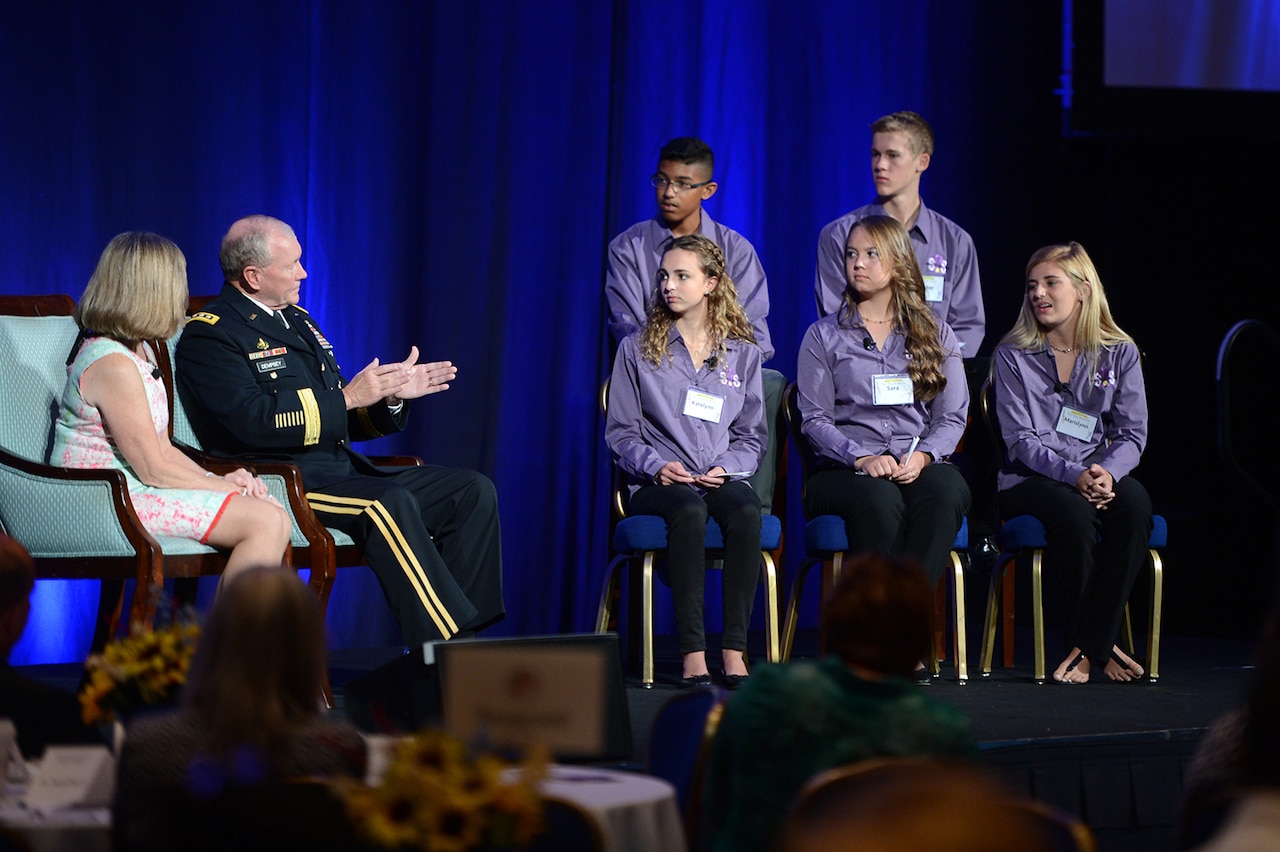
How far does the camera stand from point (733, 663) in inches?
160

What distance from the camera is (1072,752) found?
334cm

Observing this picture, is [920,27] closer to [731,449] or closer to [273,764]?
[731,449]

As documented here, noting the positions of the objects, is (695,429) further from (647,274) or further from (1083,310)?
(1083,310)

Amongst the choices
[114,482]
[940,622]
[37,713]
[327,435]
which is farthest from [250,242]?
[940,622]

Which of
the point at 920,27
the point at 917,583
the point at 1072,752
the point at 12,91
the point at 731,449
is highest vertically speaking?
the point at 920,27

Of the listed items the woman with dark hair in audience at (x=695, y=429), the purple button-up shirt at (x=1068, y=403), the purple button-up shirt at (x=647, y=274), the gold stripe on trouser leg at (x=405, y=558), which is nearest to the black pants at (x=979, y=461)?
the purple button-up shirt at (x=1068, y=403)

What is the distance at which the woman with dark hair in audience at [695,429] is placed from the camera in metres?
4.10

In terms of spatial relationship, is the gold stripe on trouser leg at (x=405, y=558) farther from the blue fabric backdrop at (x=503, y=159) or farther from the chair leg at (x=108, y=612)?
the blue fabric backdrop at (x=503, y=159)

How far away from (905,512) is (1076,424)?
662 mm

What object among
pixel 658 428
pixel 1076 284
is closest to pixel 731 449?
pixel 658 428

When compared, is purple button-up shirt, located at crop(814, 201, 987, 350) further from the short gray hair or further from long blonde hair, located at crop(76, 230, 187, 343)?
long blonde hair, located at crop(76, 230, 187, 343)

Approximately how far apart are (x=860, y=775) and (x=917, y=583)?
15.4 inches

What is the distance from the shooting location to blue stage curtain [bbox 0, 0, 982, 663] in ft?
15.9

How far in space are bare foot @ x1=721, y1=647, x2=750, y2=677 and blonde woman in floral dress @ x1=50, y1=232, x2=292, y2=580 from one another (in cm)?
125
